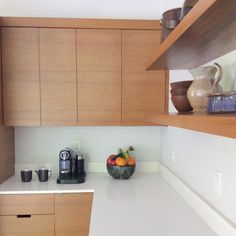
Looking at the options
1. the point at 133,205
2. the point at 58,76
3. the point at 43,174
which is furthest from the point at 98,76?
the point at 133,205

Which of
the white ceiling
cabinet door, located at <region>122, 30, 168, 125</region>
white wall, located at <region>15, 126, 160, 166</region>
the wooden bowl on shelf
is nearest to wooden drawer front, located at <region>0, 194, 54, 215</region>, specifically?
white wall, located at <region>15, 126, 160, 166</region>

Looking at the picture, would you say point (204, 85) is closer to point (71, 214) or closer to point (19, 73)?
point (71, 214)

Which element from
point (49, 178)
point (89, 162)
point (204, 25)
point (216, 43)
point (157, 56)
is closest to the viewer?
point (204, 25)

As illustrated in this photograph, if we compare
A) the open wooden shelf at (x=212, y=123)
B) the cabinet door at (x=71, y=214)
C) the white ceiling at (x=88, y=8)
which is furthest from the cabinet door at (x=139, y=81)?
the open wooden shelf at (x=212, y=123)

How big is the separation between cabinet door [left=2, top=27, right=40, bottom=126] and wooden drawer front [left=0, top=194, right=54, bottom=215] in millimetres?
611

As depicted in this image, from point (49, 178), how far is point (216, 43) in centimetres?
191

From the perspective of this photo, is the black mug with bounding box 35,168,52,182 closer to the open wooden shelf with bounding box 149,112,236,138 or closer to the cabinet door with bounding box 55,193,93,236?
the cabinet door with bounding box 55,193,93,236

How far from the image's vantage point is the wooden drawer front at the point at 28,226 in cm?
195

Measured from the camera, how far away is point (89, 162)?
252cm

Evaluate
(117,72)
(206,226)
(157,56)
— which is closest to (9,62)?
(117,72)

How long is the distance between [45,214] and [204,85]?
5.28 feet

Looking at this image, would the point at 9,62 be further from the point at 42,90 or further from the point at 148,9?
the point at 148,9

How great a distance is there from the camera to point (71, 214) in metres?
1.97

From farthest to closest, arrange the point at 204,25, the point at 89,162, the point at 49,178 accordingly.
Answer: the point at 89,162 < the point at 49,178 < the point at 204,25
